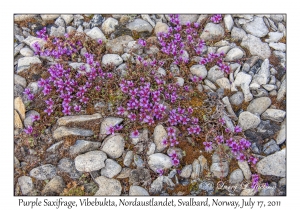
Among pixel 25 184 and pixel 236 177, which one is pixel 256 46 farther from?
pixel 25 184

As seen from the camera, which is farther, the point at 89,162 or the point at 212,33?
the point at 212,33

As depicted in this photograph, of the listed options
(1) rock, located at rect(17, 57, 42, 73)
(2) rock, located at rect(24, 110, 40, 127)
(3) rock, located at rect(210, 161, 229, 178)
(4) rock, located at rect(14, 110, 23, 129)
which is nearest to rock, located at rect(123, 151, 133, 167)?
(3) rock, located at rect(210, 161, 229, 178)

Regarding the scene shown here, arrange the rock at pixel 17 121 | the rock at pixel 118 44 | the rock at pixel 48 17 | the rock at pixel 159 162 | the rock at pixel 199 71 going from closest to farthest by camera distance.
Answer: the rock at pixel 159 162 → the rock at pixel 17 121 → the rock at pixel 199 71 → the rock at pixel 118 44 → the rock at pixel 48 17

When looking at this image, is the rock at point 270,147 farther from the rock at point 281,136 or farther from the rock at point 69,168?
the rock at point 69,168

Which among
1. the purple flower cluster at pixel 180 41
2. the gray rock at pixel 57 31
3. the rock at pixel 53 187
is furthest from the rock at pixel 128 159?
the gray rock at pixel 57 31

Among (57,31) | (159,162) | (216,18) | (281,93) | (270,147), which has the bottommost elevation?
(159,162)

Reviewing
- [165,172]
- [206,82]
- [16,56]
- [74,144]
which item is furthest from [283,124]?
[16,56]

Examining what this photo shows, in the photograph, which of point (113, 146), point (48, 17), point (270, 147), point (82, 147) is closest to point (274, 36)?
point (270, 147)
